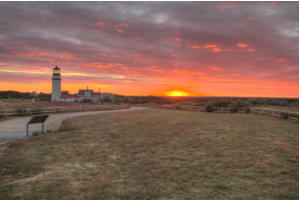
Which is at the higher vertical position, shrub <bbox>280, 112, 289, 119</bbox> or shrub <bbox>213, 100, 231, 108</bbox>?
shrub <bbox>213, 100, 231, 108</bbox>

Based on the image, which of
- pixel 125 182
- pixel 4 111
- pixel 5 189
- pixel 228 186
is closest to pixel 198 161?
pixel 228 186

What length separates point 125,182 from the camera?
4781 mm

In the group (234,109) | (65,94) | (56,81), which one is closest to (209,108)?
(234,109)

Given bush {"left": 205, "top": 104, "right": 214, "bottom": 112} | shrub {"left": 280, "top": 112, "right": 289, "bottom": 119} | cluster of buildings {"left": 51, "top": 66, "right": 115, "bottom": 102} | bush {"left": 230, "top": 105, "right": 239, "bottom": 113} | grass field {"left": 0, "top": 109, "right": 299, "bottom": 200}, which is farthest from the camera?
cluster of buildings {"left": 51, "top": 66, "right": 115, "bottom": 102}

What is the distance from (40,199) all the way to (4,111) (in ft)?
63.2

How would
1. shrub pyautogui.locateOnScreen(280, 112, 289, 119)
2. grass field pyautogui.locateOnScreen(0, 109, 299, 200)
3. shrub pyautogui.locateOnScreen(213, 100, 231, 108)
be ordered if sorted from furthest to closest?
shrub pyautogui.locateOnScreen(213, 100, 231, 108) < shrub pyautogui.locateOnScreen(280, 112, 289, 119) < grass field pyautogui.locateOnScreen(0, 109, 299, 200)

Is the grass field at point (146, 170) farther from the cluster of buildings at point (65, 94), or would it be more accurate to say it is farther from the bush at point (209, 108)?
the cluster of buildings at point (65, 94)

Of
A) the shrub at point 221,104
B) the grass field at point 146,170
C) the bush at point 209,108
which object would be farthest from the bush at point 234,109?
the grass field at point 146,170

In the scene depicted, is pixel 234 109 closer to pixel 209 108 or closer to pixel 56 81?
pixel 209 108

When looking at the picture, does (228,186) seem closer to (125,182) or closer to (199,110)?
(125,182)

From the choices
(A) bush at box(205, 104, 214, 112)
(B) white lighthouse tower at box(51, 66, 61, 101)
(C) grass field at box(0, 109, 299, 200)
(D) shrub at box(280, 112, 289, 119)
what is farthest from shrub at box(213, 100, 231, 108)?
(B) white lighthouse tower at box(51, 66, 61, 101)

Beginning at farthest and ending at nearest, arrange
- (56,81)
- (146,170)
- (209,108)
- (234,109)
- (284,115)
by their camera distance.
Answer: (56,81), (209,108), (234,109), (284,115), (146,170)

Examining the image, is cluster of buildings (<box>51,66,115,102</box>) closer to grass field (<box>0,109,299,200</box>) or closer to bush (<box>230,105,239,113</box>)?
bush (<box>230,105,239,113</box>)

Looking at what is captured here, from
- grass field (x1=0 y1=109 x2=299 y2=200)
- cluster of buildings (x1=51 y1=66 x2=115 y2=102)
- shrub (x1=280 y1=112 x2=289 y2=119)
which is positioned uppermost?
cluster of buildings (x1=51 y1=66 x2=115 y2=102)
